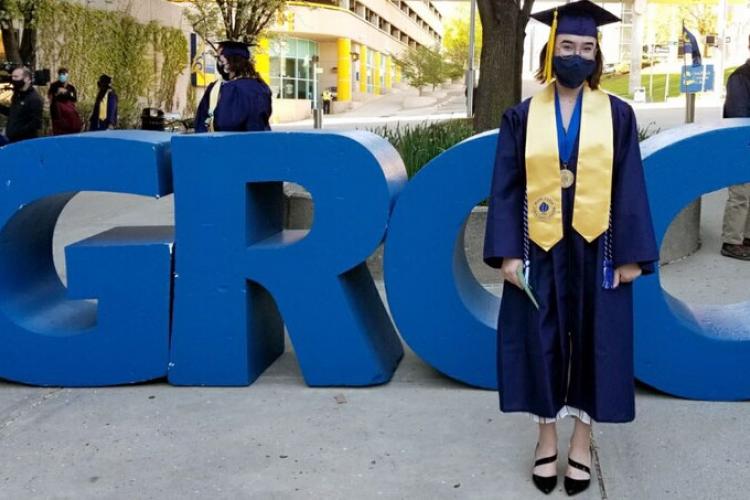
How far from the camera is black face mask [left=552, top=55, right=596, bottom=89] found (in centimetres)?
321

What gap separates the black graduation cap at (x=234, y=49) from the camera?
286 inches

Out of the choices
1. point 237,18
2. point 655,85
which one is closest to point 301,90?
point 237,18

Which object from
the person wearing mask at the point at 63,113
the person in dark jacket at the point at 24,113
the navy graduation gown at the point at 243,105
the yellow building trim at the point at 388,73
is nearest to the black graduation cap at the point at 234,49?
the navy graduation gown at the point at 243,105

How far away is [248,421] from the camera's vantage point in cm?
419

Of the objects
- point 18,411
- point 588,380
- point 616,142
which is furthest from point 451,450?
point 18,411

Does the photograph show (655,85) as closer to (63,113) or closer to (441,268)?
(63,113)

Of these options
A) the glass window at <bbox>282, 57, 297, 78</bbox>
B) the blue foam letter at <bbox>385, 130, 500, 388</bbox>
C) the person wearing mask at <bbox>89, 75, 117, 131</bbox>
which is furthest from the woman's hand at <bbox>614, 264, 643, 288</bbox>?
the glass window at <bbox>282, 57, 297, 78</bbox>

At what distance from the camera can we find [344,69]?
165ft

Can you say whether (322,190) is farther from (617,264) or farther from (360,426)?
(617,264)

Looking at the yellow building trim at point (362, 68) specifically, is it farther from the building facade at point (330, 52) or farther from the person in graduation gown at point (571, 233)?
the person in graduation gown at point (571, 233)

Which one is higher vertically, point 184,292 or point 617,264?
point 617,264

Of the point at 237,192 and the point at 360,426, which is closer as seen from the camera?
the point at 360,426

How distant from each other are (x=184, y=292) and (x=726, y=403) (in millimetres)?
2814

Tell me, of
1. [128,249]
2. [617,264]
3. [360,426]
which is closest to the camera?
[617,264]
